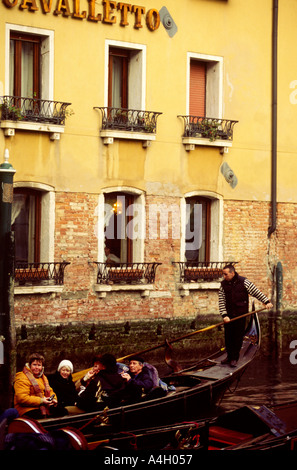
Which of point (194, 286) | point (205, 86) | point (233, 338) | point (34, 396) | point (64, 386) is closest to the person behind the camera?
point (34, 396)

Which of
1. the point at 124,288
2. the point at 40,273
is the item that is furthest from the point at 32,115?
the point at 124,288

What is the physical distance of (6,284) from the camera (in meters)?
10.9

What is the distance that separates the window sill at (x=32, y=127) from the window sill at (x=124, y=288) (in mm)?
2108

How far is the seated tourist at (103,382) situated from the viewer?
933 cm

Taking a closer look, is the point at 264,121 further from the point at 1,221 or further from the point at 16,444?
the point at 16,444

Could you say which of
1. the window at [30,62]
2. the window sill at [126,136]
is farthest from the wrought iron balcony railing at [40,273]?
the window at [30,62]

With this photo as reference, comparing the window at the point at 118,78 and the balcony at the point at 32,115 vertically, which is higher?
the window at the point at 118,78

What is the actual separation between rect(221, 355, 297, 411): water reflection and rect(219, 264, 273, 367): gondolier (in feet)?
2.03

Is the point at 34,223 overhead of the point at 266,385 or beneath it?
overhead

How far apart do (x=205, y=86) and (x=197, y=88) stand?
0.18 meters

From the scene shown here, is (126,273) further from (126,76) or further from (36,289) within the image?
(126,76)

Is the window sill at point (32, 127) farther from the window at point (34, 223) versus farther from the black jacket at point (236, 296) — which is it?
the black jacket at point (236, 296)

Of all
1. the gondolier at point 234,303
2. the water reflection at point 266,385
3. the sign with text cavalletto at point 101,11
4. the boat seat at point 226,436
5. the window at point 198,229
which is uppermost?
the sign with text cavalletto at point 101,11
